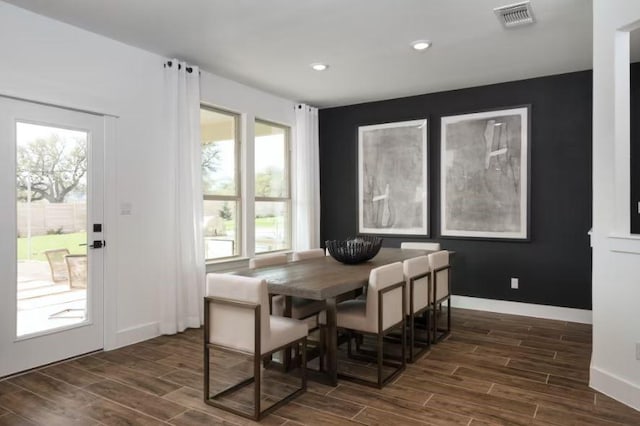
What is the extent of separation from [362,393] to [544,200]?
3358 mm

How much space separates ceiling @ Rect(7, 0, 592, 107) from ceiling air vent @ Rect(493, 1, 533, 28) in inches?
2.3

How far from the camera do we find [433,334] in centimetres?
404

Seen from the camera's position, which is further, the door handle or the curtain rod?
the curtain rod

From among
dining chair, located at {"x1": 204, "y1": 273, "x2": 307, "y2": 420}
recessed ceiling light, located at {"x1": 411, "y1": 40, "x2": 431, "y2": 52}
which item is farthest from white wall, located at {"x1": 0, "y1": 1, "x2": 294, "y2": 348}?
recessed ceiling light, located at {"x1": 411, "y1": 40, "x2": 431, "y2": 52}

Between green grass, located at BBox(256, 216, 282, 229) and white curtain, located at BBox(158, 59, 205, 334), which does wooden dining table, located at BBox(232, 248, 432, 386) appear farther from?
green grass, located at BBox(256, 216, 282, 229)

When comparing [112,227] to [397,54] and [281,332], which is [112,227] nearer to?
[281,332]

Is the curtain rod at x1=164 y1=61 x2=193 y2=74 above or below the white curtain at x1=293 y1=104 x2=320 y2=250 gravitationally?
above

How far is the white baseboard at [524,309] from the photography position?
4793 millimetres

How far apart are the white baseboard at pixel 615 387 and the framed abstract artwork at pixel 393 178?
2894mm

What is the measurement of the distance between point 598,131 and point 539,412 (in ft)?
6.21

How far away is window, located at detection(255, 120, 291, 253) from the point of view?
5.77 meters

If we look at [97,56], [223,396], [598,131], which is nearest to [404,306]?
[223,396]

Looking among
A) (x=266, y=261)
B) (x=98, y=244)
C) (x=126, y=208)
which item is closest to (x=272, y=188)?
(x=126, y=208)

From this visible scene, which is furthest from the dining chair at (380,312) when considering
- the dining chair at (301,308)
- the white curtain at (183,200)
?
the white curtain at (183,200)
